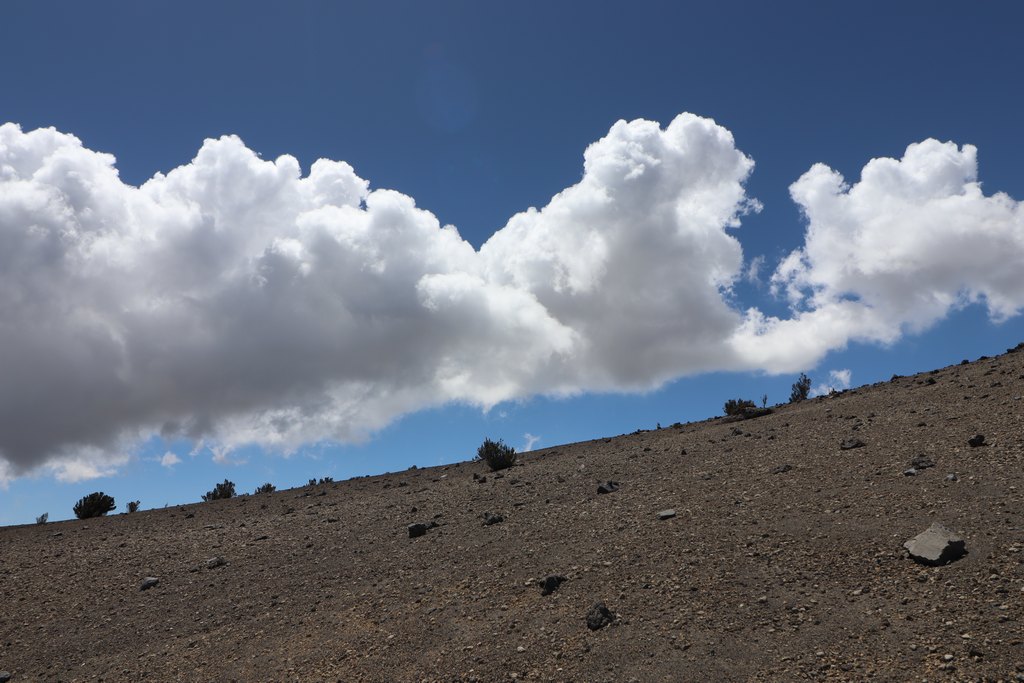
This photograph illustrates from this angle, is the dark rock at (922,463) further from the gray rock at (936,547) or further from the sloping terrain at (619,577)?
the gray rock at (936,547)

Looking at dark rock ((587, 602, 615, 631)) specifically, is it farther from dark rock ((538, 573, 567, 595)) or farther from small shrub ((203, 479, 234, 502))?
small shrub ((203, 479, 234, 502))

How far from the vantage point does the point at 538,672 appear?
913 cm

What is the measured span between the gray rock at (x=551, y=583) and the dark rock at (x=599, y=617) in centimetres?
133

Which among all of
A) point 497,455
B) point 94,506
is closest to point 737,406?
point 497,455

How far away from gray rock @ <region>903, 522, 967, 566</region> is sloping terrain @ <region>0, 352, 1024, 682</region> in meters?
0.11

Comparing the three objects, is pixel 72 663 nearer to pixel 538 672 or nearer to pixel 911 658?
pixel 538 672

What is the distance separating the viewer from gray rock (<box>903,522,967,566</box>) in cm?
948

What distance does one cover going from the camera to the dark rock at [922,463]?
13625 mm

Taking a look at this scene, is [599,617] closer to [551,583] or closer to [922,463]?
[551,583]

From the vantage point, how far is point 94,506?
27797 mm

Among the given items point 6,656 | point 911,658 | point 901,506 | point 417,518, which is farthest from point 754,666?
point 6,656

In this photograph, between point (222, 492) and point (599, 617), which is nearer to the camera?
point (599, 617)

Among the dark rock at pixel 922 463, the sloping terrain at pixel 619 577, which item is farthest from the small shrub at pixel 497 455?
the dark rock at pixel 922 463

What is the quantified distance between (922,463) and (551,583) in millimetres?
8288
